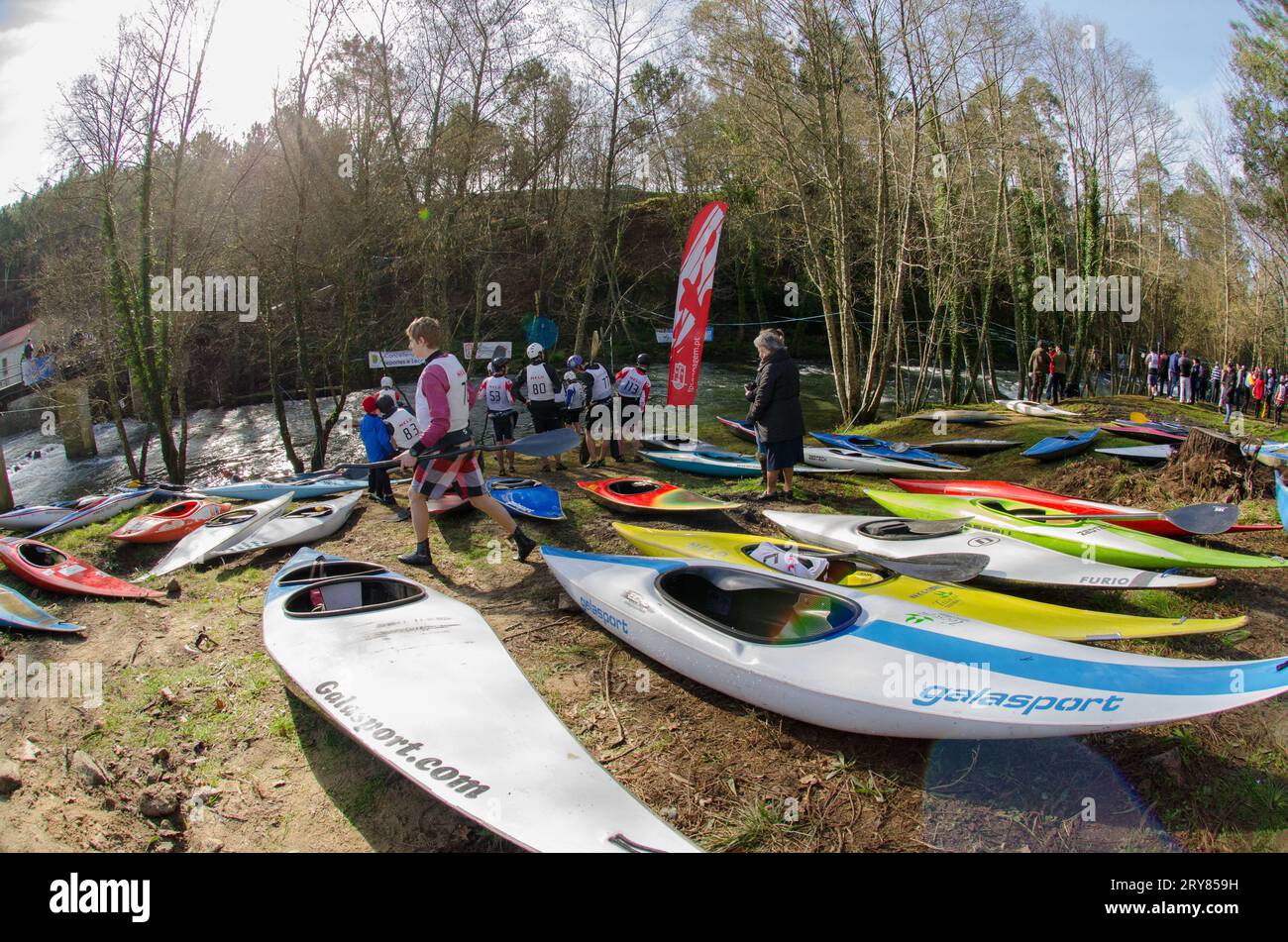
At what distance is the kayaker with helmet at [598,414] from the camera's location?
978cm

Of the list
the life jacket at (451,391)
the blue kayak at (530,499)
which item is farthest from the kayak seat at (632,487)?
the life jacket at (451,391)

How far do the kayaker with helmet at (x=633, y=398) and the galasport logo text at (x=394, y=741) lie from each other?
709 cm

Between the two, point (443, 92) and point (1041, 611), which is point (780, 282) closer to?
point (443, 92)

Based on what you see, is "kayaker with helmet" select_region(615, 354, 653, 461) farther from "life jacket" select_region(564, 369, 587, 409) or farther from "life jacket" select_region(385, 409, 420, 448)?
"life jacket" select_region(385, 409, 420, 448)

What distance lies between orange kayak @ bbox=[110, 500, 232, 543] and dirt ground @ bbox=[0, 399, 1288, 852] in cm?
255

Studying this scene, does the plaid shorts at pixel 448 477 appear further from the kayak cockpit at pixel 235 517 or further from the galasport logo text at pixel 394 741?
the kayak cockpit at pixel 235 517

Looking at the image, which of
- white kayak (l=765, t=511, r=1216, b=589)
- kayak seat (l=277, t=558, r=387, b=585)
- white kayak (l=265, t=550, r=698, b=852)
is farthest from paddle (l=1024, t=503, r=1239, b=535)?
kayak seat (l=277, t=558, r=387, b=585)

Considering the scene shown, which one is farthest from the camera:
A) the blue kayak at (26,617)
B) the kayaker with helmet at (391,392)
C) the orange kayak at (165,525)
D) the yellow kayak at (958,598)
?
the kayaker with helmet at (391,392)

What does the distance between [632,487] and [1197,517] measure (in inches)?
187

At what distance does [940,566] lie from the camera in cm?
458

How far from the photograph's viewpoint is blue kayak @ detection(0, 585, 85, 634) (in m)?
4.56

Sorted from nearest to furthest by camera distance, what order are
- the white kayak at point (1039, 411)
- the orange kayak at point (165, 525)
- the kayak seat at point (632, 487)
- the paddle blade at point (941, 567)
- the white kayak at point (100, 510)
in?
the paddle blade at point (941, 567), the orange kayak at point (165, 525), the kayak seat at point (632, 487), the white kayak at point (100, 510), the white kayak at point (1039, 411)

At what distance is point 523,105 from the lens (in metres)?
15.0
